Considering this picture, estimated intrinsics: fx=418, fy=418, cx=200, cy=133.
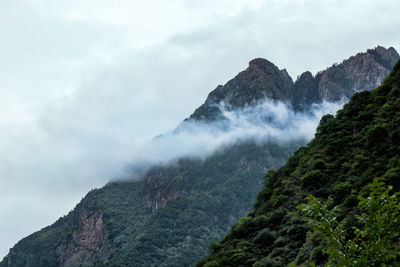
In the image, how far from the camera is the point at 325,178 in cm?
5288

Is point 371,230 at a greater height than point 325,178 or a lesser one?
lesser

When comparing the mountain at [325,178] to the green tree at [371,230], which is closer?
the green tree at [371,230]

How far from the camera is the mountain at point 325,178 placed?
4269 centimetres

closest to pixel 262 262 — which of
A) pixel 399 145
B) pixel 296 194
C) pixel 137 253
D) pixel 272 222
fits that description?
pixel 272 222

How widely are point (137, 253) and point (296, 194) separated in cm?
14356

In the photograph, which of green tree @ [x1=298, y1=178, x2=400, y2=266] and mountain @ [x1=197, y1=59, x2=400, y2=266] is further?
mountain @ [x1=197, y1=59, x2=400, y2=266]

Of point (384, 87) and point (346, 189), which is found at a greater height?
point (384, 87)

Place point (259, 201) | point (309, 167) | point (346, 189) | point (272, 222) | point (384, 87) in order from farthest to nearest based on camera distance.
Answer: point (259, 201) → point (384, 87) → point (309, 167) → point (272, 222) → point (346, 189)

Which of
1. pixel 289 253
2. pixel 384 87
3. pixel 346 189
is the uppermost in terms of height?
pixel 384 87

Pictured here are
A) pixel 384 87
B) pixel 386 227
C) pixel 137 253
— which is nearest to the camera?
pixel 386 227

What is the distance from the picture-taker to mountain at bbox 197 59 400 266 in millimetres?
42688

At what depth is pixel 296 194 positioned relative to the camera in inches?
2199

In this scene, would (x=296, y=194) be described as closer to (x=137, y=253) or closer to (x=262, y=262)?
(x=262, y=262)

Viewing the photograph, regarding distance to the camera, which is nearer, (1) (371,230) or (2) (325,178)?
(1) (371,230)
